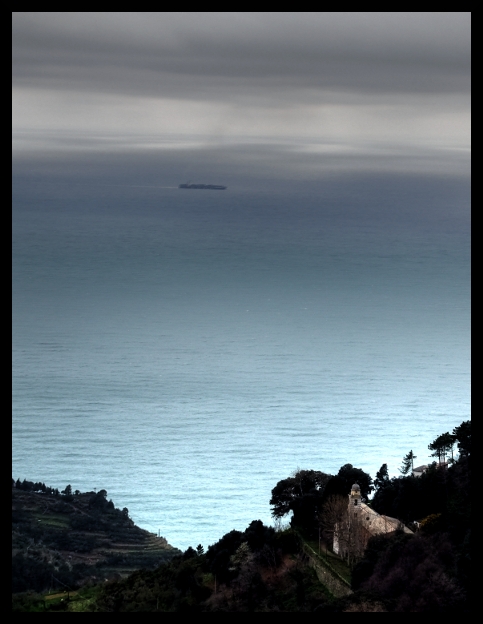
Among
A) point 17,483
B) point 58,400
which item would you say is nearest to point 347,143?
point 58,400

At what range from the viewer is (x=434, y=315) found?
35.8m

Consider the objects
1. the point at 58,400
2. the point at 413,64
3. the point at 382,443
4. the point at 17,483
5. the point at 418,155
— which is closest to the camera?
the point at 17,483

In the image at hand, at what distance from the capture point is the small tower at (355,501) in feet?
34.3

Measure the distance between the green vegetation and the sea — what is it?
7675 mm

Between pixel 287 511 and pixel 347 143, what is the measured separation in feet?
112

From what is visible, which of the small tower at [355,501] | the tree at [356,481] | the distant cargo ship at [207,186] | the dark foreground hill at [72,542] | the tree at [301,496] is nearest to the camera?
the small tower at [355,501]

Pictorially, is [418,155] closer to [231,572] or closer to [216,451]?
[216,451]

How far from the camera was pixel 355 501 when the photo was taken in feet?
35.2

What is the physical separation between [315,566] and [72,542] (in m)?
7.08

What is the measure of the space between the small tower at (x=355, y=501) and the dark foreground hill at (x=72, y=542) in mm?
3501

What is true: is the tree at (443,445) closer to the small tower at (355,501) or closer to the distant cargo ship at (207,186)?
the small tower at (355,501)

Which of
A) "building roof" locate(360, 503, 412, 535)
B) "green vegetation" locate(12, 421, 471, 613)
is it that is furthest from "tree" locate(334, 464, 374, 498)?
"building roof" locate(360, 503, 412, 535)

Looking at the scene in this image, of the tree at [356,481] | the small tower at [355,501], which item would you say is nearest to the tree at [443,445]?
the tree at [356,481]

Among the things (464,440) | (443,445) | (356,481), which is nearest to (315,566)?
(356,481)
